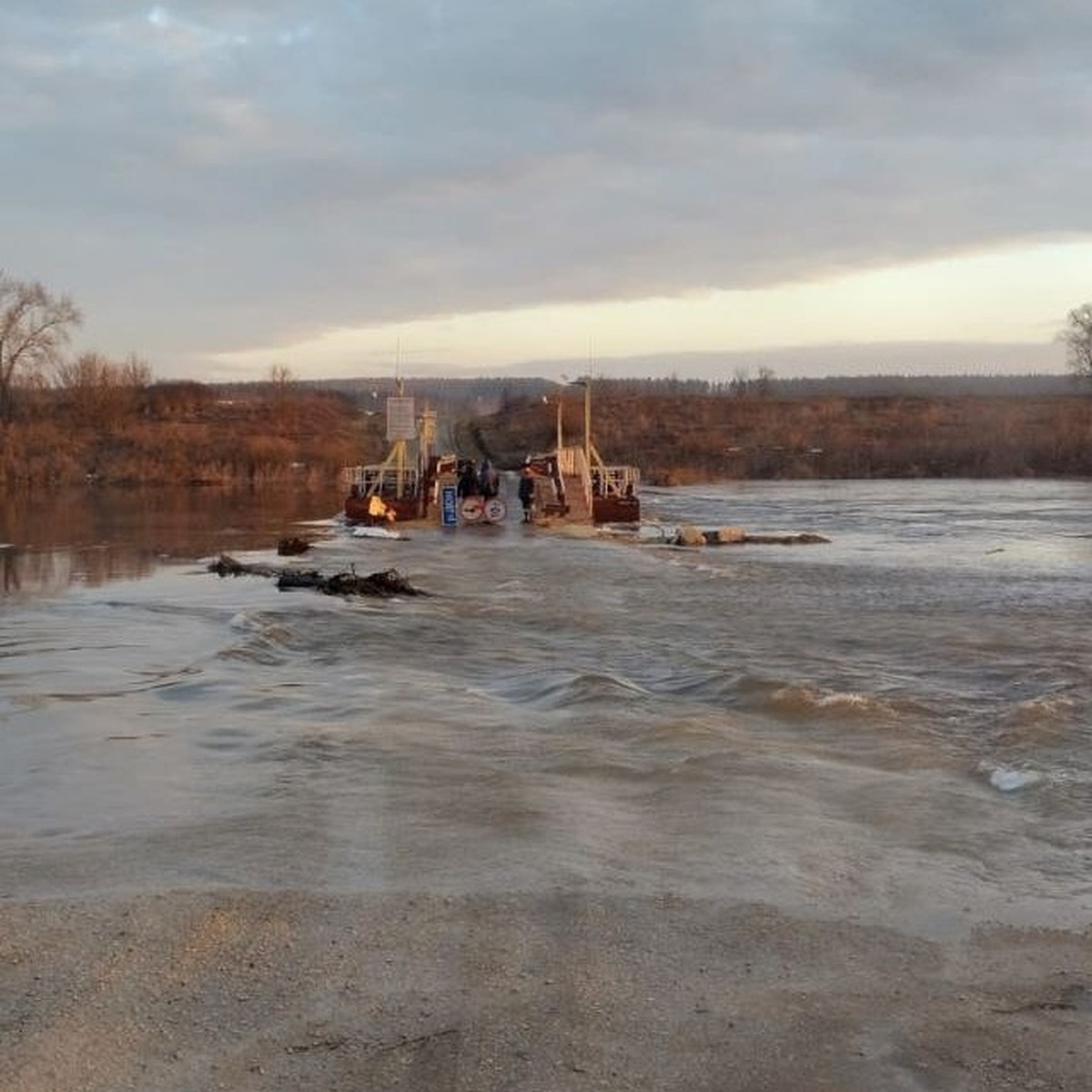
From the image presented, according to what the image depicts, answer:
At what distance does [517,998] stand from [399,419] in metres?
36.1

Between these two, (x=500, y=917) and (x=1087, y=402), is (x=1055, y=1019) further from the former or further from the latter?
(x=1087, y=402)

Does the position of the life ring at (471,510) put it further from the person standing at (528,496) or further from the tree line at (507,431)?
the tree line at (507,431)

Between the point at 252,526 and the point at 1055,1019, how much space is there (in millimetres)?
35485

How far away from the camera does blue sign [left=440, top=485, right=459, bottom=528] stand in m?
37.1

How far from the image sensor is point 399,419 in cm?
4059

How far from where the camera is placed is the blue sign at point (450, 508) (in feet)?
122

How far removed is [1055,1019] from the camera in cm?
498

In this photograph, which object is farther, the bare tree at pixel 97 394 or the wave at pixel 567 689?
the bare tree at pixel 97 394

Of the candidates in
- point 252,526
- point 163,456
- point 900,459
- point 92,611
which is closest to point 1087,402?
point 900,459

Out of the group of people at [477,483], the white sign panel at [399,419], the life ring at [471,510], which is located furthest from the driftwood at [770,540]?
the white sign panel at [399,419]

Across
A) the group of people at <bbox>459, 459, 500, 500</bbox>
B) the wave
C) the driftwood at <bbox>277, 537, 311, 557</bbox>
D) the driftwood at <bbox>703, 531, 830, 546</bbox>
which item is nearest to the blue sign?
the group of people at <bbox>459, 459, 500, 500</bbox>

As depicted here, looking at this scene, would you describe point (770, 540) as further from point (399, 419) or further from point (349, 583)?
point (349, 583)

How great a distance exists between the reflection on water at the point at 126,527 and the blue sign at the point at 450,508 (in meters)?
4.17

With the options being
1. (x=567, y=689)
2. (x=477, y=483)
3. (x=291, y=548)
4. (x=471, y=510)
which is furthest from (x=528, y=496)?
(x=567, y=689)
